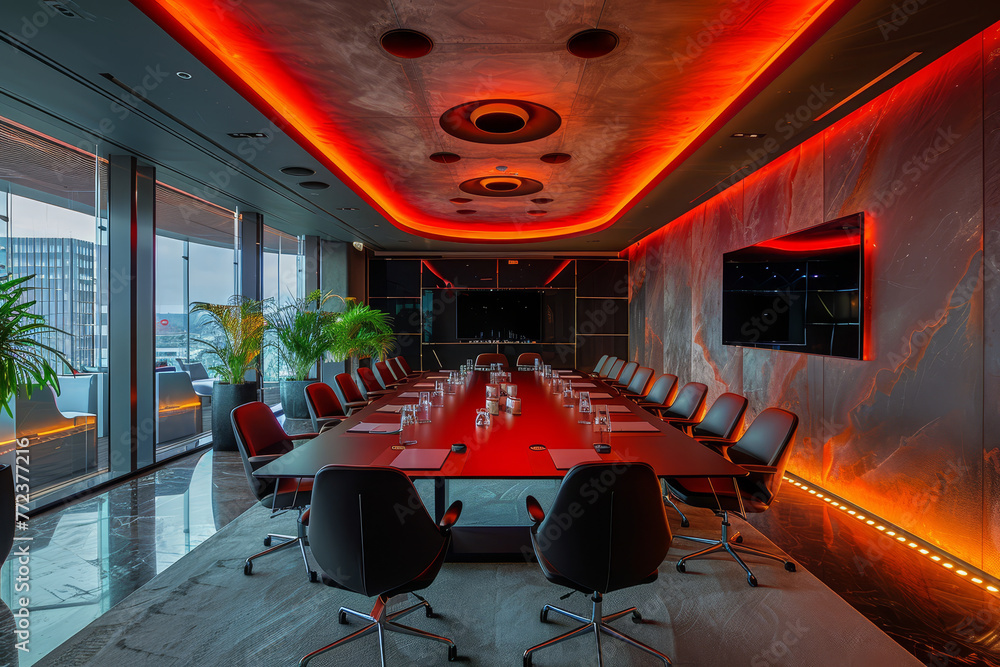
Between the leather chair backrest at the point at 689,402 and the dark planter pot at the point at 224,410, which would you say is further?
the dark planter pot at the point at 224,410

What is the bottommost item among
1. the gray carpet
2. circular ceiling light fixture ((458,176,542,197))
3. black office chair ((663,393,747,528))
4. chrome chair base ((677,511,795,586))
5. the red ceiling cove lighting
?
the gray carpet

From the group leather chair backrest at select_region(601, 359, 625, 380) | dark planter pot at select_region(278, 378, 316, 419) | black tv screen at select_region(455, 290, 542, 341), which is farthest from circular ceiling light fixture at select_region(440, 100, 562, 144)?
black tv screen at select_region(455, 290, 542, 341)

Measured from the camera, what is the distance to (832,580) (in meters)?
2.70

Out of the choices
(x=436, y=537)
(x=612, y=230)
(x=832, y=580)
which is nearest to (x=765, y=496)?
(x=832, y=580)

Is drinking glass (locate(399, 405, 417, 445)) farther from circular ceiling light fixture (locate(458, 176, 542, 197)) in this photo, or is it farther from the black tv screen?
the black tv screen

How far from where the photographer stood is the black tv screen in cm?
1059

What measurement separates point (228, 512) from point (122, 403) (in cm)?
172

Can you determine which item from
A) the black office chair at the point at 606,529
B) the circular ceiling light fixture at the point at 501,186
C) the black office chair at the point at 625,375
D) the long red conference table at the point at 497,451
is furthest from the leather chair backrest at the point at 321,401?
the black office chair at the point at 625,375

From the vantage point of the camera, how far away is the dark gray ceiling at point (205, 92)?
97.3 inches

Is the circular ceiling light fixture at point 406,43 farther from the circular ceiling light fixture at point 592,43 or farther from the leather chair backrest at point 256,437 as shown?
the leather chair backrest at point 256,437

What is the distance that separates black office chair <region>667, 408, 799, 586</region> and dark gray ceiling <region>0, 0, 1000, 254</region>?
201 cm

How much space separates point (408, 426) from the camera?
315 cm

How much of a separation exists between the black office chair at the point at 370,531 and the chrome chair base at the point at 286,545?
2.70ft

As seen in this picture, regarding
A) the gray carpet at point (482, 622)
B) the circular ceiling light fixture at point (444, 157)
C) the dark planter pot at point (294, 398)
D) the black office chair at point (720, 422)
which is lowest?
the gray carpet at point (482, 622)
